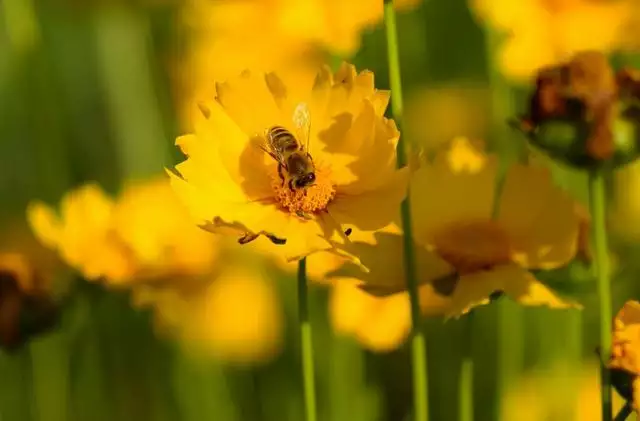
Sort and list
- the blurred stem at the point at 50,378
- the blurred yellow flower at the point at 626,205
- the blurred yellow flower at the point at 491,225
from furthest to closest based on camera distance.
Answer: the blurred yellow flower at the point at 626,205 → the blurred stem at the point at 50,378 → the blurred yellow flower at the point at 491,225

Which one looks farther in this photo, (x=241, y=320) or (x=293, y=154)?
(x=241, y=320)

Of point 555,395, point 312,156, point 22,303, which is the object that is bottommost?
point 555,395

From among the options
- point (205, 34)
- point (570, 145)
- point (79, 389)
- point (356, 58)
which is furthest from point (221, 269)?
point (356, 58)

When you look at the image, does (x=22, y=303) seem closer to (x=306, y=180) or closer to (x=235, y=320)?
(x=306, y=180)

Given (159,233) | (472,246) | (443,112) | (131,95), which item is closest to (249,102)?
(472,246)

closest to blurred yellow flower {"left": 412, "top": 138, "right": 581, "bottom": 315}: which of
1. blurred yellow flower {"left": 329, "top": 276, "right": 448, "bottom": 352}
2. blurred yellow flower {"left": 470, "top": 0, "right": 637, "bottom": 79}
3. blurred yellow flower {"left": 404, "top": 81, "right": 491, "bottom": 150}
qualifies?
Result: blurred yellow flower {"left": 329, "top": 276, "right": 448, "bottom": 352}

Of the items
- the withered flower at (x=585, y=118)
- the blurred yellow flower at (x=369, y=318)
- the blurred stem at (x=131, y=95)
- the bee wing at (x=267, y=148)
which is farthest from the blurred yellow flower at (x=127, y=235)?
the blurred stem at (x=131, y=95)

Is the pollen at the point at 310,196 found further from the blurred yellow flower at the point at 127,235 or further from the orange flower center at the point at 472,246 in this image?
the blurred yellow flower at the point at 127,235
